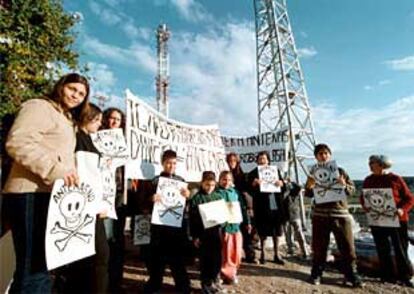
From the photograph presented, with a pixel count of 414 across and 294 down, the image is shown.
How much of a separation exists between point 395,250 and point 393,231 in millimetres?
261

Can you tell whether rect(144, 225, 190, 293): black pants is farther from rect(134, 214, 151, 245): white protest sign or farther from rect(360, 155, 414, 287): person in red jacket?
rect(360, 155, 414, 287): person in red jacket

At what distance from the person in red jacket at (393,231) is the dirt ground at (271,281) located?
0.65 ft

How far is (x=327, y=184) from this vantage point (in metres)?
5.01

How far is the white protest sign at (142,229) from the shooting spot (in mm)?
4434

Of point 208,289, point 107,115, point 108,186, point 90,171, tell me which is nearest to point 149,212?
point 108,186

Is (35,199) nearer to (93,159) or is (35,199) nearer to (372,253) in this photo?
(93,159)

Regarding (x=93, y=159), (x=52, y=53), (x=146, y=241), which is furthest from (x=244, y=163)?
(x=93, y=159)

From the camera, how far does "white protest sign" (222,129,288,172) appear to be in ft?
25.0

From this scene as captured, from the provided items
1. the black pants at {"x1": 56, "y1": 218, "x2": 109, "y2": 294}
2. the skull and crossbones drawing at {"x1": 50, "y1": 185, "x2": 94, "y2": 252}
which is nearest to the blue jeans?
the skull and crossbones drawing at {"x1": 50, "y1": 185, "x2": 94, "y2": 252}

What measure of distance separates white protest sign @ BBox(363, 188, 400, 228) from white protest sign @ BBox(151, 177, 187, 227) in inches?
108

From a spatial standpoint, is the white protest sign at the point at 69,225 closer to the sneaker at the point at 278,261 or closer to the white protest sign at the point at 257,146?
the sneaker at the point at 278,261

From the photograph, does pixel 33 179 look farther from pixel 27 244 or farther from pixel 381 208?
pixel 381 208

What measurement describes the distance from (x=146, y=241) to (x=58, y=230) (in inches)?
87.1

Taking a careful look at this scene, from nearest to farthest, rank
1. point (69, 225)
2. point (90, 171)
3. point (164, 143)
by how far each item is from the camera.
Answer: point (69, 225) → point (90, 171) → point (164, 143)
